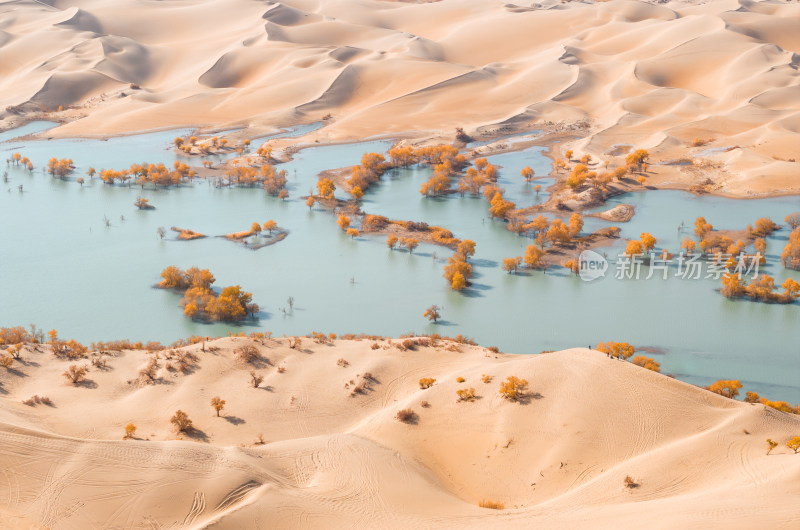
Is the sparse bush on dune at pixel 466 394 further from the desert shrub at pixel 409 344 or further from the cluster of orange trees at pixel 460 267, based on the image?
the cluster of orange trees at pixel 460 267

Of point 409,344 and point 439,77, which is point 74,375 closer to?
point 409,344

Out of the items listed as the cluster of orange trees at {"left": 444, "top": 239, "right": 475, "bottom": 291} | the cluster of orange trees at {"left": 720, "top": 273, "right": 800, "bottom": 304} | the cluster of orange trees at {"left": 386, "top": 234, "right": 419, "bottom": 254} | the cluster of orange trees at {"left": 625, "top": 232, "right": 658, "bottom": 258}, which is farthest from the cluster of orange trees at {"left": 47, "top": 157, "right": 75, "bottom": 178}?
the cluster of orange trees at {"left": 720, "top": 273, "right": 800, "bottom": 304}

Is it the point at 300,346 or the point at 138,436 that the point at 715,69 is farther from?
the point at 138,436

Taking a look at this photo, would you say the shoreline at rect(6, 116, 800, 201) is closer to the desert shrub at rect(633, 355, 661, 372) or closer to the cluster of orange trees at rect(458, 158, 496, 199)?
the cluster of orange trees at rect(458, 158, 496, 199)

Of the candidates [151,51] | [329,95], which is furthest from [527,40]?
[151,51]

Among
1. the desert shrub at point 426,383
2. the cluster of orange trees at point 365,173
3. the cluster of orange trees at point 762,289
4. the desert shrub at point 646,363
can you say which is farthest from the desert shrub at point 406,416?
the cluster of orange trees at point 365,173

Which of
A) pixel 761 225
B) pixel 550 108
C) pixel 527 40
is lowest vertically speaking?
pixel 761 225
